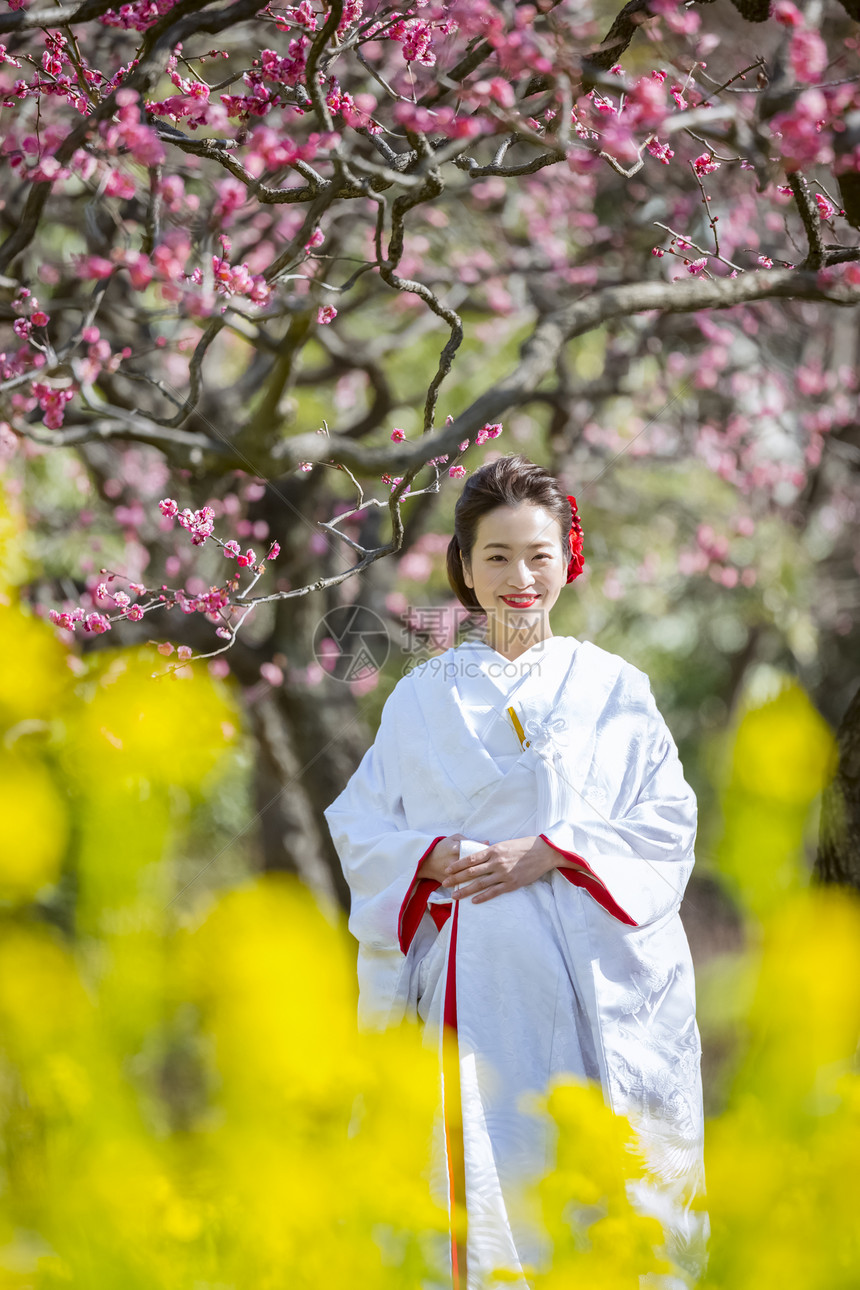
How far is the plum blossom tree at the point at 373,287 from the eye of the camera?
1.82m

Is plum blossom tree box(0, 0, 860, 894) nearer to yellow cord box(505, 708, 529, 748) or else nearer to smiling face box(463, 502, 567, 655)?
smiling face box(463, 502, 567, 655)

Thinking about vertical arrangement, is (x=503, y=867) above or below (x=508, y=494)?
below

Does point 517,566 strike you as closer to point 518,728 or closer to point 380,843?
point 518,728

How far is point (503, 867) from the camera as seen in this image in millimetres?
1945

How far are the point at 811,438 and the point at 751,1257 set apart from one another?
489 centimetres

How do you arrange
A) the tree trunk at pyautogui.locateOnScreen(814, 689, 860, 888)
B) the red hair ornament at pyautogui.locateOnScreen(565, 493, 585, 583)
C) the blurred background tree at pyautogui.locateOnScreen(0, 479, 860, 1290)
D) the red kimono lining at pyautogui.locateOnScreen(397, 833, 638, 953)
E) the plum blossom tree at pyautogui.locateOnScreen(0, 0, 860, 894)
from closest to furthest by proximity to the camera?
the blurred background tree at pyautogui.locateOnScreen(0, 479, 860, 1290) < the plum blossom tree at pyautogui.locateOnScreen(0, 0, 860, 894) < the red kimono lining at pyautogui.locateOnScreen(397, 833, 638, 953) < the red hair ornament at pyautogui.locateOnScreen(565, 493, 585, 583) < the tree trunk at pyautogui.locateOnScreen(814, 689, 860, 888)

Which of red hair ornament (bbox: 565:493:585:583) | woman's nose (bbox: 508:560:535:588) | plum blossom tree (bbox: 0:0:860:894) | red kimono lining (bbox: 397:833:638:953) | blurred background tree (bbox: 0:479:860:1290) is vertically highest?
plum blossom tree (bbox: 0:0:860:894)

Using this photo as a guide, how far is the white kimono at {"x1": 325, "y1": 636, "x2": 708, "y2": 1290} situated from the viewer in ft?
6.21

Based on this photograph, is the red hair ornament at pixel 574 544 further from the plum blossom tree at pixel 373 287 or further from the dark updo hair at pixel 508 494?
the plum blossom tree at pixel 373 287

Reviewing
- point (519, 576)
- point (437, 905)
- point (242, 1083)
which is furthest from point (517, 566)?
point (242, 1083)

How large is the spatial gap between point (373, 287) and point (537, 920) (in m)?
2.99

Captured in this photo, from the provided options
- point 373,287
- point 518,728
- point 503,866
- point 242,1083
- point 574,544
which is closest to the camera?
point 242,1083

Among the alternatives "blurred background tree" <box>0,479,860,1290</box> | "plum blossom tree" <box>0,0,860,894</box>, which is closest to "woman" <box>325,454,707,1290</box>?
"blurred background tree" <box>0,479,860,1290</box>

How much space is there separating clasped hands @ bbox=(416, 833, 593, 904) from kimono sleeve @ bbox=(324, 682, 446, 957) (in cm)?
9
